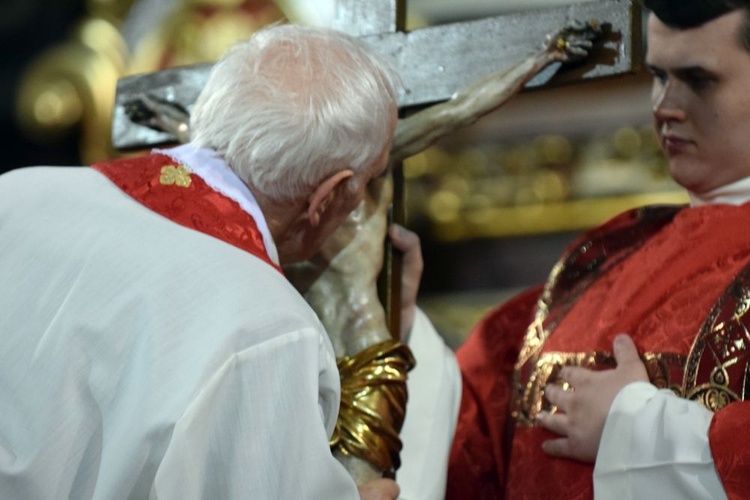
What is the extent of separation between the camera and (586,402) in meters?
2.88

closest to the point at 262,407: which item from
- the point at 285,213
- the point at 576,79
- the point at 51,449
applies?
the point at 51,449

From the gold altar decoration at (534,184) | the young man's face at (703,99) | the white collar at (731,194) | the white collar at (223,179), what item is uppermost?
the white collar at (223,179)

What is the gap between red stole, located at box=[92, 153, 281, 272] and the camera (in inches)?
98.0

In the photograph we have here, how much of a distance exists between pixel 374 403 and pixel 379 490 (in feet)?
0.69

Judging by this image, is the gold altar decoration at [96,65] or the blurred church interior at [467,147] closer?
the blurred church interior at [467,147]

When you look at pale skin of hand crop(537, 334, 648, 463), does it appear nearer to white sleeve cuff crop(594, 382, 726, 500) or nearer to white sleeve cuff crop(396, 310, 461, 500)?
white sleeve cuff crop(594, 382, 726, 500)

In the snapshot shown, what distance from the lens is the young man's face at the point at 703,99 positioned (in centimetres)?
302

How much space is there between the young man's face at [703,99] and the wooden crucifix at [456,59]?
3.2 inches

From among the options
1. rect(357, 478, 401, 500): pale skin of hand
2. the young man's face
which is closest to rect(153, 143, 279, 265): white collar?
rect(357, 478, 401, 500): pale skin of hand

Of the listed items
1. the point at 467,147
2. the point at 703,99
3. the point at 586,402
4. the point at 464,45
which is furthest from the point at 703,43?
the point at 467,147

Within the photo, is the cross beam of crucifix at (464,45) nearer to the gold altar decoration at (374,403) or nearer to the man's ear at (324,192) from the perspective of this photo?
the man's ear at (324,192)

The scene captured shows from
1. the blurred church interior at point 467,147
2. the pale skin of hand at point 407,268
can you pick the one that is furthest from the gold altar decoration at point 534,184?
the pale skin of hand at point 407,268

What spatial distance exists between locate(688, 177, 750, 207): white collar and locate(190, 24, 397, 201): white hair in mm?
735

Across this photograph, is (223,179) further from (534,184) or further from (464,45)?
(534,184)
